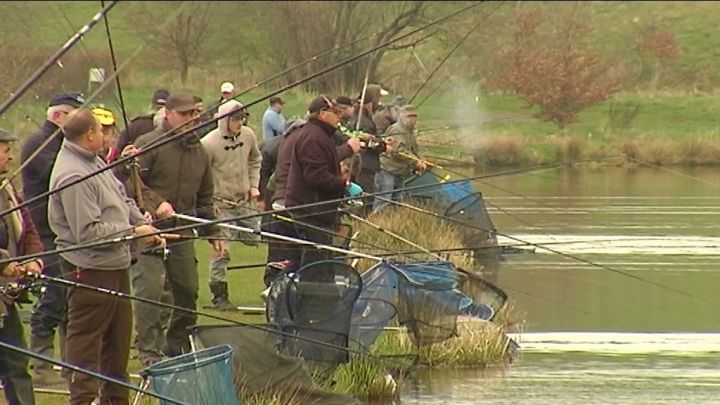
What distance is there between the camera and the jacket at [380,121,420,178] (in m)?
17.3

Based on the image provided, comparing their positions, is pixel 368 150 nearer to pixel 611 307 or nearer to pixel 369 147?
pixel 369 147

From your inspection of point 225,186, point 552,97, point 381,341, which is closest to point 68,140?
point 381,341

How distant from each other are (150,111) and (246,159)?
3.09 feet

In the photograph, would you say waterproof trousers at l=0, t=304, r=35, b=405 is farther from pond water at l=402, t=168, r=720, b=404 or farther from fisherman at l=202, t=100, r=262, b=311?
fisherman at l=202, t=100, r=262, b=311

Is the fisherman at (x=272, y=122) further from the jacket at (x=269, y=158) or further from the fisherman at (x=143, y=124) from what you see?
the fisherman at (x=143, y=124)

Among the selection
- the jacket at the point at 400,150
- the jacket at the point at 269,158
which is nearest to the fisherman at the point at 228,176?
the jacket at the point at 269,158

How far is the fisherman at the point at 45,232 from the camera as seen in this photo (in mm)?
9062

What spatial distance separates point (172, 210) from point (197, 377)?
2.55 meters

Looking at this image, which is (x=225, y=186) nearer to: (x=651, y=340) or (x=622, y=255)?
(x=651, y=340)

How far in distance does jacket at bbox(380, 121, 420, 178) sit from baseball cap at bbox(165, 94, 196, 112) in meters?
7.42

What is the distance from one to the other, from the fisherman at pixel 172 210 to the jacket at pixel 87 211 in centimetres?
128

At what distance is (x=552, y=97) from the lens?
→ 20.0m

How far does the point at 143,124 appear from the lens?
11.3 m

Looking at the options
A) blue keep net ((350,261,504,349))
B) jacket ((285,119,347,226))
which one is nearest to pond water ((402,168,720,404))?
blue keep net ((350,261,504,349))
